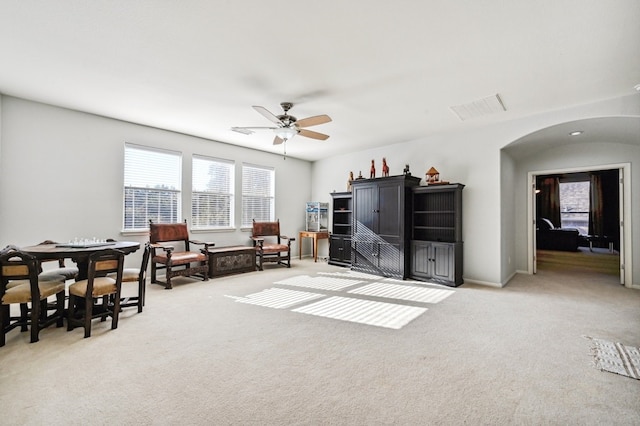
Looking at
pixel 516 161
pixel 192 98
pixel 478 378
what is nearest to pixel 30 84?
pixel 192 98

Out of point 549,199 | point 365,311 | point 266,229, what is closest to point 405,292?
point 365,311

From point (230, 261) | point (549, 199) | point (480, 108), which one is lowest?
point (230, 261)

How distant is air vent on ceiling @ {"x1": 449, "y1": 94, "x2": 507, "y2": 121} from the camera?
12.7ft

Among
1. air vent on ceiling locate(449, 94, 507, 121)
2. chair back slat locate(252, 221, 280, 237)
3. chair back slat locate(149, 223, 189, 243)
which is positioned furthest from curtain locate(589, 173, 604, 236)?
chair back slat locate(149, 223, 189, 243)

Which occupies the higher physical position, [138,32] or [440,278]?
[138,32]

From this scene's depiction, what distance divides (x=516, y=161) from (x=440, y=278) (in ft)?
10.9

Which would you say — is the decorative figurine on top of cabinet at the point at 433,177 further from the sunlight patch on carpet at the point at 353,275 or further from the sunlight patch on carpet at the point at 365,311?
the sunlight patch on carpet at the point at 365,311

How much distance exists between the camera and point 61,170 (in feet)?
14.1

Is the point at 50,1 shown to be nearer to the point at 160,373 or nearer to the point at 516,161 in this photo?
the point at 160,373

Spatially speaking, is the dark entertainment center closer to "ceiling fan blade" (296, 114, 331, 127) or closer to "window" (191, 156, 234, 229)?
"ceiling fan blade" (296, 114, 331, 127)

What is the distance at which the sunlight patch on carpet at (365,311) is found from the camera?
10.3ft

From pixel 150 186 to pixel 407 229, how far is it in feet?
16.1

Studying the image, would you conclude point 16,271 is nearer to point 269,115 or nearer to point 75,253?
point 75,253

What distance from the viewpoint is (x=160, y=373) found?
2086 millimetres
